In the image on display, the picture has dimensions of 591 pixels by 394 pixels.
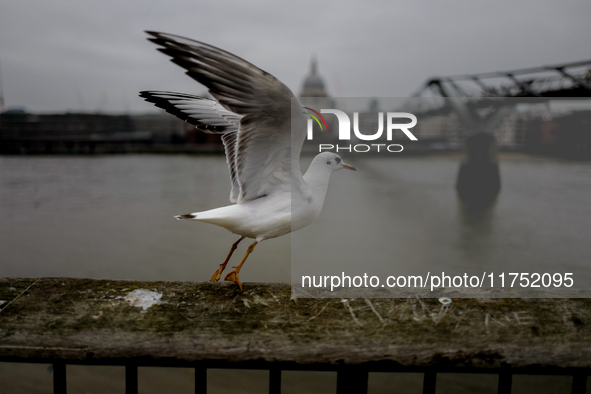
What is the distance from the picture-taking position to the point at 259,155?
115 cm

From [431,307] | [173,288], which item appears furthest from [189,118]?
[431,307]

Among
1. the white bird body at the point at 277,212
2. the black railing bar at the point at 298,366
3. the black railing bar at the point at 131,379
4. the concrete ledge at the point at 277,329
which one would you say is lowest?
the black railing bar at the point at 131,379

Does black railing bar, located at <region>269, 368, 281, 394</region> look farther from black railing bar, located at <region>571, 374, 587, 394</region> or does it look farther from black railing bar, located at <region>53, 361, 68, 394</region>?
black railing bar, located at <region>571, 374, 587, 394</region>

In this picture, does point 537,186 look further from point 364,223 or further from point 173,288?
point 173,288

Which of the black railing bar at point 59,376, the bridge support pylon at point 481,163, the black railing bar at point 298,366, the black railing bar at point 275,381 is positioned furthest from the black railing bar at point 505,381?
the bridge support pylon at point 481,163

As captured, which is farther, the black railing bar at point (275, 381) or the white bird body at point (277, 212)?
the white bird body at point (277, 212)

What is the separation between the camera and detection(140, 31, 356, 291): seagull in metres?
0.97

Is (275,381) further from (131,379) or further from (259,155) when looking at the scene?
(259,155)

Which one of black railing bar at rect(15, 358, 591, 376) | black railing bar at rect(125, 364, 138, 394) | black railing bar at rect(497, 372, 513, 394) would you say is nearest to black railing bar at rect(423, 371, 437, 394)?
black railing bar at rect(15, 358, 591, 376)

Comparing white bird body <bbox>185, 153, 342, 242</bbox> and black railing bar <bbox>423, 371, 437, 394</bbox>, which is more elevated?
white bird body <bbox>185, 153, 342, 242</bbox>

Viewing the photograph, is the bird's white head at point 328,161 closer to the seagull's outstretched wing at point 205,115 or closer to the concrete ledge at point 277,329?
the seagull's outstretched wing at point 205,115

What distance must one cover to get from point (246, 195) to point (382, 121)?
1.47 feet

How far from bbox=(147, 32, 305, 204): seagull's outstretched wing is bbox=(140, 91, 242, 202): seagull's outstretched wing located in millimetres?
92

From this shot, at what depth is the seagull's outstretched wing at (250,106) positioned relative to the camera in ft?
2.89
